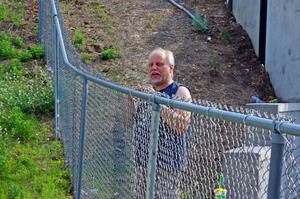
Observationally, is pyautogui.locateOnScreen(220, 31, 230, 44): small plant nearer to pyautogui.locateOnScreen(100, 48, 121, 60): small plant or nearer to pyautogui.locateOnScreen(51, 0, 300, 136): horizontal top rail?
pyautogui.locateOnScreen(100, 48, 121, 60): small plant

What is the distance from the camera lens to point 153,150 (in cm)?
359

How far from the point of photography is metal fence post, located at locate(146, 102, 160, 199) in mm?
3549

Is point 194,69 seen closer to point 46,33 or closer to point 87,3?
point 46,33

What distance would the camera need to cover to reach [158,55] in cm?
486

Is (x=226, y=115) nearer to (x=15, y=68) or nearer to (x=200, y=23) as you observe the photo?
(x=15, y=68)

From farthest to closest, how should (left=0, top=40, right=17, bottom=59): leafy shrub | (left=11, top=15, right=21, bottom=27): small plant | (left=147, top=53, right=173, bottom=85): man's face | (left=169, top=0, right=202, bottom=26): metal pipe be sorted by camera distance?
1. (left=11, top=15, right=21, bottom=27): small plant
2. (left=169, top=0, right=202, bottom=26): metal pipe
3. (left=0, top=40, right=17, bottom=59): leafy shrub
4. (left=147, top=53, right=173, bottom=85): man's face

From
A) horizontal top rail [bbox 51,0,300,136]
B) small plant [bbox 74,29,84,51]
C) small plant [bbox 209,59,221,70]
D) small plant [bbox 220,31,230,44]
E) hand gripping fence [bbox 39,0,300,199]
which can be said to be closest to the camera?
horizontal top rail [bbox 51,0,300,136]

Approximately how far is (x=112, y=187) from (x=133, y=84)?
584cm

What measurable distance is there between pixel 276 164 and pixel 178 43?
33.2 ft

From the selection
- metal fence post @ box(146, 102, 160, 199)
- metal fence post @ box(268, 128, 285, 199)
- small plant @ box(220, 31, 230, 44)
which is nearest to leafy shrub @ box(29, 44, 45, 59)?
small plant @ box(220, 31, 230, 44)

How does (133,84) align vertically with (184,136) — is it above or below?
below

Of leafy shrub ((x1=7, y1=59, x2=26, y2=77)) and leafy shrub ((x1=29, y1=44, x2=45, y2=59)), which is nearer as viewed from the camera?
leafy shrub ((x1=7, y1=59, x2=26, y2=77))

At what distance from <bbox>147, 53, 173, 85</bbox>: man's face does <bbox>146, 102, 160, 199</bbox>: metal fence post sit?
48.4 inches

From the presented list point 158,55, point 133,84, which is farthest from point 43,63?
point 158,55
